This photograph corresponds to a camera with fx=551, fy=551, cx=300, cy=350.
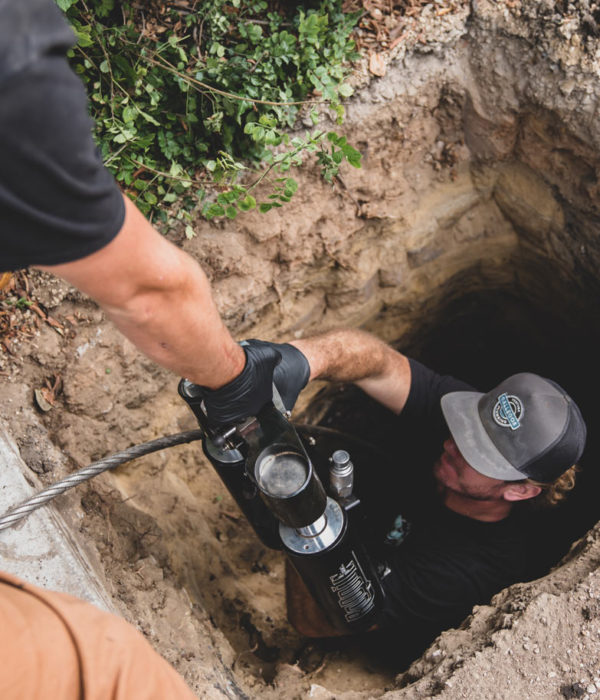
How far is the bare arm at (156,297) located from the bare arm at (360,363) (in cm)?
86

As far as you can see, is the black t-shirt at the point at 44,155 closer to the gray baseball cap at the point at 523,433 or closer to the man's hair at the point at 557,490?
the gray baseball cap at the point at 523,433

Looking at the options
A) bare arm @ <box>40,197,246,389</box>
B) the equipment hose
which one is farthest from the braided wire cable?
bare arm @ <box>40,197,246,389</box>

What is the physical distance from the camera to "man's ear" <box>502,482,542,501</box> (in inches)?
100

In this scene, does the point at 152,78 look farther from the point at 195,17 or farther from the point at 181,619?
the point at 181,619

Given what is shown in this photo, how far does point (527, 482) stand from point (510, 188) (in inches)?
64.0

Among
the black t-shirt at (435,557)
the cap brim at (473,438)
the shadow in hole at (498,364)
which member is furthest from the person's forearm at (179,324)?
the shadow in hole at (498,364)

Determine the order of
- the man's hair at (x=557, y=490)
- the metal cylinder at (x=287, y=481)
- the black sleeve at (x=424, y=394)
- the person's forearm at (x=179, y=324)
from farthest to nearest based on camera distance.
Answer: the black sleeve at (x=424, y=394)
the man's hair at (x=557, y=490)
the metal cylinder at (x=287, y=481)
the person's forearm at (x=179, y=324)

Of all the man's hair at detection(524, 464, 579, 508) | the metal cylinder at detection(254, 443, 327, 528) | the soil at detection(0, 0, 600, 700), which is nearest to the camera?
the metal cylinder at detection(254, 443, 327, 528)

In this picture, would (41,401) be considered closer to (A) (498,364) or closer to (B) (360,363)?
(B) (360,363)

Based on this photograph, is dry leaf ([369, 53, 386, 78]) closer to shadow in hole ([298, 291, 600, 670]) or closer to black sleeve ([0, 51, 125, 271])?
shadow in hole ([298, 291, 600, 670])

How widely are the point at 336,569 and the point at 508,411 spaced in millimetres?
1041

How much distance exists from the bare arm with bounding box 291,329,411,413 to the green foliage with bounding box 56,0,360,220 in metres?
0.68

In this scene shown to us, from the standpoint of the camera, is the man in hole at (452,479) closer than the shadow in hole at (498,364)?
Yes

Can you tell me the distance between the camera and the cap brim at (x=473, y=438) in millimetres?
2480
